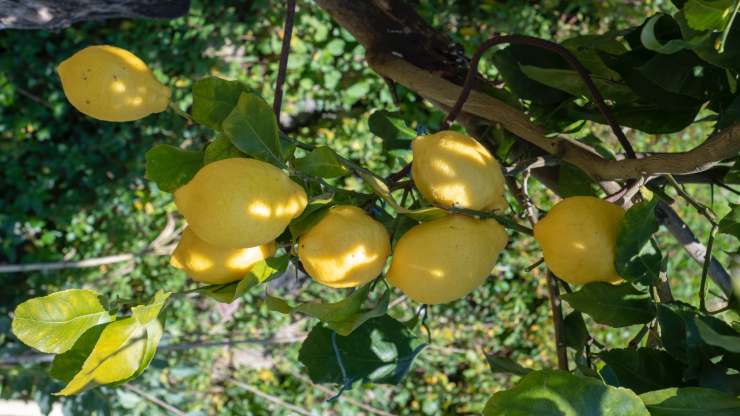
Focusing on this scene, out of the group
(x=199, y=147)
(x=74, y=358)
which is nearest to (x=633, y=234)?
(x=74, y=358)

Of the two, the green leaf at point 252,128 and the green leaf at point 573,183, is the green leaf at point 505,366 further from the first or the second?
the green leaf at point 252,128

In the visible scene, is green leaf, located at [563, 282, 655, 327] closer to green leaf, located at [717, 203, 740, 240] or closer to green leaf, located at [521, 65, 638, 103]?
green leaf, located at [717, 203, 740, 240]

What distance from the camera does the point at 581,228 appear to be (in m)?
0.56

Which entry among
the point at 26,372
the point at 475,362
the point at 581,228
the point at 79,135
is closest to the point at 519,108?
the point at 581,228

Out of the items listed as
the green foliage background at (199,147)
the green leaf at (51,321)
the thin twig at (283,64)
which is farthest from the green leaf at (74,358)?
the green foliage background at (199,147)

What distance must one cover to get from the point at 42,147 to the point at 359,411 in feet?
4.26

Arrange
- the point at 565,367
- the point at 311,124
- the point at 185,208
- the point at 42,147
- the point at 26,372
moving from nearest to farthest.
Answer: the point at 185,208, the point at 565,367, the point at 26,372, the point at 42,147, the point at 311,124

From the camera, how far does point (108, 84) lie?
0.57 meters

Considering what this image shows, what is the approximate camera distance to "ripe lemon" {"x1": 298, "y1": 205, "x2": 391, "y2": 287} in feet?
1.72

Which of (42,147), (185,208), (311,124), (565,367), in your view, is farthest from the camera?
(311,124)

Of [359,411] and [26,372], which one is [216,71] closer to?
[26,372]

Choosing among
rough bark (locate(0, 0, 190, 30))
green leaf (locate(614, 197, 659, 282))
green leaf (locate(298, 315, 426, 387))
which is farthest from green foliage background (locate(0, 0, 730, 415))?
green leaf (locate(614, 197, 659, 282))

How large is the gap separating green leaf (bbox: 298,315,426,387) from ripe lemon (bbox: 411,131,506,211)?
0.29 meters

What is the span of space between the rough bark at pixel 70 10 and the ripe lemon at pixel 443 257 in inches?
25.1
